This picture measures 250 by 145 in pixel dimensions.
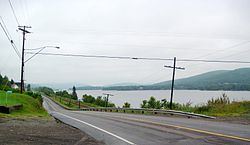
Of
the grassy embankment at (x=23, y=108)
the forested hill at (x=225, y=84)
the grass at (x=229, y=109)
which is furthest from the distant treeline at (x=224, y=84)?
the grassy embankment at (x=23, y=108)

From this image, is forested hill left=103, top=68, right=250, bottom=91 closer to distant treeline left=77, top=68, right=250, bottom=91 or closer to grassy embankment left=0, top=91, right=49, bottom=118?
distant treeline left=77, top=68, right=250, bottom=91

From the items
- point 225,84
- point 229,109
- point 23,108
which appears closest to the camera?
point 23,108

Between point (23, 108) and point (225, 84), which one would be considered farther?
point (225, 84)

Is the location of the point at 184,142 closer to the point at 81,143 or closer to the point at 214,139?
the point at 214,139

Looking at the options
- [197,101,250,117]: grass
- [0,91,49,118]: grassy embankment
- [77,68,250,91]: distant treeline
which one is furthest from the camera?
[77,68,250,91]: distant treeline

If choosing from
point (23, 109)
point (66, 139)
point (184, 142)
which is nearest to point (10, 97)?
point (23, 109)

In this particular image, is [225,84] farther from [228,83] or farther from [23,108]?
[23,108]

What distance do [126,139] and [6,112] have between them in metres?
12.7

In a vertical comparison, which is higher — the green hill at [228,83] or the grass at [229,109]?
the green hill at [228,83]

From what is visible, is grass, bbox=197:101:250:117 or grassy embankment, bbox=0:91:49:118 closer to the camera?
grassy embankment, bbox=0:91:49:118

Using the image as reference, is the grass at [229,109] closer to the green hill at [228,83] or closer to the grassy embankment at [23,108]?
the grassy embankment at [23,108]

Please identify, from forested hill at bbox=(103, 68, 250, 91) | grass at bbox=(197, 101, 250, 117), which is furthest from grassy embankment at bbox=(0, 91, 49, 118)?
forested hill at bbox=(103, 68, 250, 91)

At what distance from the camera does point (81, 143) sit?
11.7m

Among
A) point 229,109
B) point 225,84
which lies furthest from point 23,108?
point 225,84
